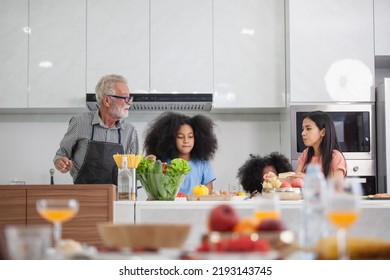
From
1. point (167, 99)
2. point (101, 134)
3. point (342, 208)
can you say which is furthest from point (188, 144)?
point (342, 208)

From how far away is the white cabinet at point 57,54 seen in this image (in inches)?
146

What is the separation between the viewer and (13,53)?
3744 millimetres

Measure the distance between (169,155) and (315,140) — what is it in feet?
2.16

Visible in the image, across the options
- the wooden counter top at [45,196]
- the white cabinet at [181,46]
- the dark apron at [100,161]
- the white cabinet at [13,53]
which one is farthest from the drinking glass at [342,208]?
the white cabinet at [13,53]

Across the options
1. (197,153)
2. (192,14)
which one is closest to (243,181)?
(197,153)

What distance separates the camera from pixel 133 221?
221 cm

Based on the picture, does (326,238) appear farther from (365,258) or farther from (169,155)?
(169,155)

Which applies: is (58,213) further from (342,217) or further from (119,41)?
(119,41)

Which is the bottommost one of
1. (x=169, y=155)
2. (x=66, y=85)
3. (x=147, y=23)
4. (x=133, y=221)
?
(x=133, y=221)

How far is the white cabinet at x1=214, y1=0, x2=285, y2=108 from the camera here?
3756mm

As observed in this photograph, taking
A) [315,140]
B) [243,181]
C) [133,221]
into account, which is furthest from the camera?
[243,181]

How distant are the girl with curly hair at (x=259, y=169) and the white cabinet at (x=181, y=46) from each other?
51cm

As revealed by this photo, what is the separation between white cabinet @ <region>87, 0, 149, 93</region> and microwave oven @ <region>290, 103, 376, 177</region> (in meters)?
0.83

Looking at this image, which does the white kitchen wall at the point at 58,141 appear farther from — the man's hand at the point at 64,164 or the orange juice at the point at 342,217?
the orange juice at the point at 342,217
